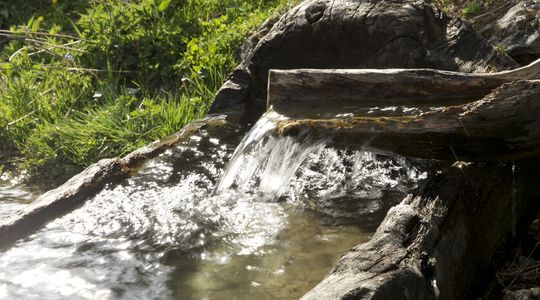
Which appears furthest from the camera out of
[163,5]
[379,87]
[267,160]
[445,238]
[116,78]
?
[163,5]

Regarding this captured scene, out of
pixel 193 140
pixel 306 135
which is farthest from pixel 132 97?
pixel 306 135

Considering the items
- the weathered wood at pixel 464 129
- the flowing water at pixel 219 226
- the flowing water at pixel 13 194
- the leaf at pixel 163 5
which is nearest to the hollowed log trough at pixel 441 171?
the weathered wood at pixel 464 129

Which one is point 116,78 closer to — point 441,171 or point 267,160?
point 267,160

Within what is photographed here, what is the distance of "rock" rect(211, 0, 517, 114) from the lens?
168 inches

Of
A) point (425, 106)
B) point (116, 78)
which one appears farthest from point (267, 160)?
point (116, 78)

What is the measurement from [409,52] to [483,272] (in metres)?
1.91

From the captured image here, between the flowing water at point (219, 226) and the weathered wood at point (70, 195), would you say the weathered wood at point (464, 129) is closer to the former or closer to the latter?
the flowing water at point (219, 226)

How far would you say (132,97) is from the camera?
558 centimetres

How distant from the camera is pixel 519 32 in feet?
15.4

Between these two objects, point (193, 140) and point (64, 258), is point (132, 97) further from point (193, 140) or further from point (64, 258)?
point (64, 258)

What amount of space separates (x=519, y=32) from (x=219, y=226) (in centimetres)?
273

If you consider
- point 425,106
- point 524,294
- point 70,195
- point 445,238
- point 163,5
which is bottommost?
point 524,294

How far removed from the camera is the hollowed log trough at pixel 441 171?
2.42 metres

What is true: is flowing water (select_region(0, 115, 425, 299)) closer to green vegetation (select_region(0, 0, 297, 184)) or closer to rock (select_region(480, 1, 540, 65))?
green vegetation (select_region(0, 0, 297, 184))
